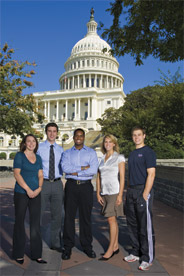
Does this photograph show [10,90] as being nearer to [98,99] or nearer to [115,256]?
[115,256]

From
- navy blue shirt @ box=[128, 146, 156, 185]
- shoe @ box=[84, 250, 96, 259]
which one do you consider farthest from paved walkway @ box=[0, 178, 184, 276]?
navy blue shirt @ box=[128, 146, 156, 185]

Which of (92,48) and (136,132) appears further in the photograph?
(92,48)

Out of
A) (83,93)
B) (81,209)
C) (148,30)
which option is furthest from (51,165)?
(83,93)

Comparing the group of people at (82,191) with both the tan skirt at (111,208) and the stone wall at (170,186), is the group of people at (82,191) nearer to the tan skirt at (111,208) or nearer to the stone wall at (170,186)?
the tan skirt at (111,208)

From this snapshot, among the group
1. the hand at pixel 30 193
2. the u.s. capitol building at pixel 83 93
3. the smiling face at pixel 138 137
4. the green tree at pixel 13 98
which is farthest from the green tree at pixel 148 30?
the u.s. capitol building at pixel 83 93

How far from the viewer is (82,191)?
15.3 feet

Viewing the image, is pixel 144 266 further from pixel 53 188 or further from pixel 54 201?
pixel 53 188

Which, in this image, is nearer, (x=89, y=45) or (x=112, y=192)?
(x=112, y=192)

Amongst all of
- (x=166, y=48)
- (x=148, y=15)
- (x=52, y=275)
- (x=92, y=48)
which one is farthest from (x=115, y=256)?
(x=92, y=48)

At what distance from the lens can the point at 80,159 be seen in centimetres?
479

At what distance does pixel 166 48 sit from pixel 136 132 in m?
3.16

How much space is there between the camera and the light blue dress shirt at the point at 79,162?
15.4 feet

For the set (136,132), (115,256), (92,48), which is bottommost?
(115,256)

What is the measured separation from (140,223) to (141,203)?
A: 35 cm
